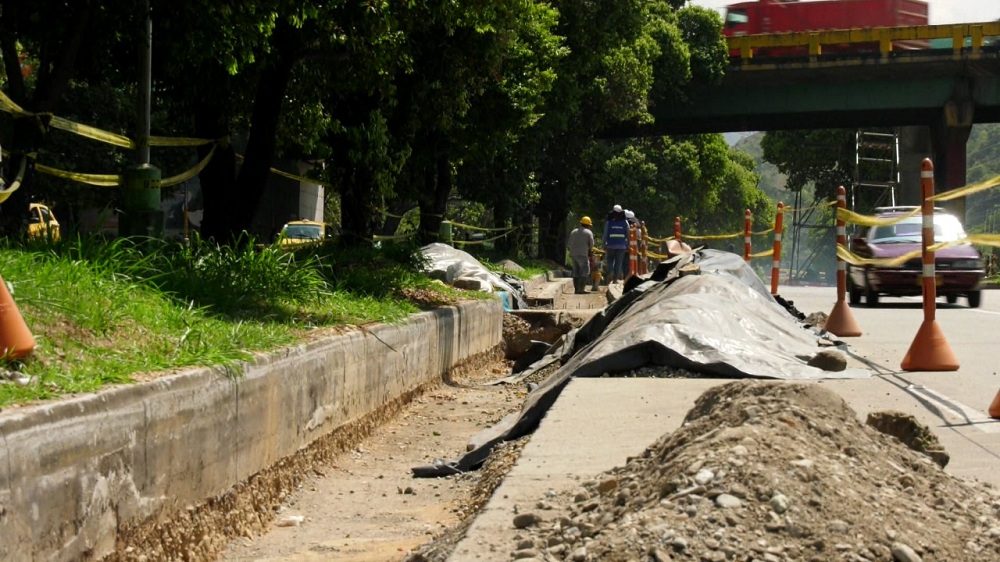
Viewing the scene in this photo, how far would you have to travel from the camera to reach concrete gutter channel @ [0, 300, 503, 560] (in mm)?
4660

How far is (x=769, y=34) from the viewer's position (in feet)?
161

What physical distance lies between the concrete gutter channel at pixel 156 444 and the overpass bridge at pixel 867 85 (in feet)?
130

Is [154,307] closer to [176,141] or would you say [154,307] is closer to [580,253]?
[176,141]

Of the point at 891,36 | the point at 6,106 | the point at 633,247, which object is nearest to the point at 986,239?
the point at 6,106

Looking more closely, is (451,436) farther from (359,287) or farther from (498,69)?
(498,69)

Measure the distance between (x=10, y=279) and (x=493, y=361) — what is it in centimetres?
978

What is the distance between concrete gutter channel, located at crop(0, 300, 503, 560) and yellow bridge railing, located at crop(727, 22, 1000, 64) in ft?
130

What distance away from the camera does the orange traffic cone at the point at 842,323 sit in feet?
44.4

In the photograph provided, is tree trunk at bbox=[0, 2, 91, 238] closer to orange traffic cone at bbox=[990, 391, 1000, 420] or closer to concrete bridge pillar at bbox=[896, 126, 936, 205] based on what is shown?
orange traffic cone at bbox=[990, 391, 1000, 420]

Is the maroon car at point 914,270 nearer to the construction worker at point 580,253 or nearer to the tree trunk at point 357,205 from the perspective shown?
the construction worker at point 580,253

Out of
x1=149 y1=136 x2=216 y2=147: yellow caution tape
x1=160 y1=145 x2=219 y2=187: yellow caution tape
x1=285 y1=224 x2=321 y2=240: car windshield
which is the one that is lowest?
x1=285 y1=224 x2=321 y2=240: car windshield

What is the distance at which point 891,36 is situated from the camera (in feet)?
149

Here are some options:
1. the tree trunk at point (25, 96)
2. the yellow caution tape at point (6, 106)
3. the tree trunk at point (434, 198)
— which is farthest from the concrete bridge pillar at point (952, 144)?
the yellow caution tape at point (6, 106)

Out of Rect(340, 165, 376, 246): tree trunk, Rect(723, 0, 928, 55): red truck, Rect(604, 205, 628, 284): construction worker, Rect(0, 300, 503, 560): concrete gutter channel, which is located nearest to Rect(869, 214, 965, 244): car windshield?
Rect(604, 205, 628, 284): construction worker
